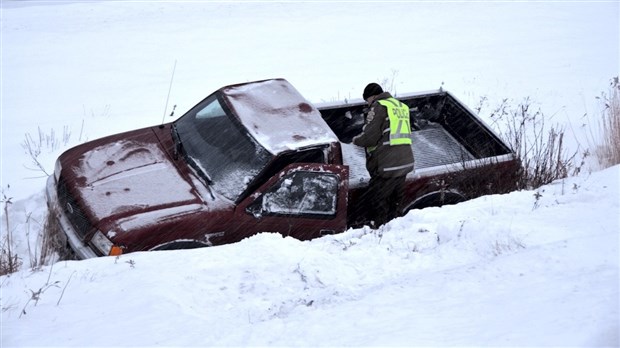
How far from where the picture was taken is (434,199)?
588 cm

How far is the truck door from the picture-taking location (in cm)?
512

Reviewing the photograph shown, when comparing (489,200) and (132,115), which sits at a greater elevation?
(132,115)

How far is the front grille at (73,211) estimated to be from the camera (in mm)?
4973

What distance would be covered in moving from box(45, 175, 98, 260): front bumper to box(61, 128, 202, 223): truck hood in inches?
8.6

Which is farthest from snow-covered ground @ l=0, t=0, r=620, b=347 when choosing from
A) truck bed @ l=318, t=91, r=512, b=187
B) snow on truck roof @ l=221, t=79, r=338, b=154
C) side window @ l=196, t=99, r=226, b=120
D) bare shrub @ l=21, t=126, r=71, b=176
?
side window @ l=196, t=99, r=226, b=120

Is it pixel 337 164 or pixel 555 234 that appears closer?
pixel 555 234

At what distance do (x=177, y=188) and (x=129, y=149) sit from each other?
0.87m

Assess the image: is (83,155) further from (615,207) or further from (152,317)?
(615,207)

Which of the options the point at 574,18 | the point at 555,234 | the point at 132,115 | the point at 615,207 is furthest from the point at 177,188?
the point at 574,18

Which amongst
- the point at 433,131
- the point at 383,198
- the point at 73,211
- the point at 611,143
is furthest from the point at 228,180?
the point at 611,143

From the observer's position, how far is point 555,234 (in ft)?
14.1

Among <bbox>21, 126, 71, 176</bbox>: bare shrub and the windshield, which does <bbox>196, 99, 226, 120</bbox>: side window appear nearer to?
the windshield

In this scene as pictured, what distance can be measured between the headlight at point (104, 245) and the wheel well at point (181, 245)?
10.7 inches

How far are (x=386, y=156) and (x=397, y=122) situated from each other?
0.33m
